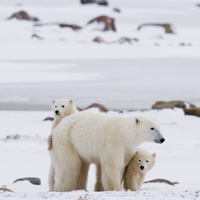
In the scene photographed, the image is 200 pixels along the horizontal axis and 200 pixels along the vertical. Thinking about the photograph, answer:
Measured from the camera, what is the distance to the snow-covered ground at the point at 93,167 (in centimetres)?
365

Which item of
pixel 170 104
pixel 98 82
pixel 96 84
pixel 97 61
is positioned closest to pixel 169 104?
pixel 170 104

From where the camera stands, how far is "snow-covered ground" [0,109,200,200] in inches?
144

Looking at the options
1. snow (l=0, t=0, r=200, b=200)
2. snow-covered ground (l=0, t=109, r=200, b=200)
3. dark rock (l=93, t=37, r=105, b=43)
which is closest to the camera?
snow-covered ground (l=0, t=109, r=200, b=200)

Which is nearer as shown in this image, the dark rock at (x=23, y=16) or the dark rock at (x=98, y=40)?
the dark rock at (x=98, y=40)

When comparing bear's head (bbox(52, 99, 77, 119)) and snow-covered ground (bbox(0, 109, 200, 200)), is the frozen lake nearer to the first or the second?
snow-covered ground (bbox(0, 109, 200, 200))

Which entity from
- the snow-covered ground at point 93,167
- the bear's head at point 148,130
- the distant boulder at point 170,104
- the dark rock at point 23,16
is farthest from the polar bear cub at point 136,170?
the dark rock at point 23,16

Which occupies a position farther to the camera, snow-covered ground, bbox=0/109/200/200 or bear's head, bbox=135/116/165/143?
bear's head, bbox=135/116/165/143

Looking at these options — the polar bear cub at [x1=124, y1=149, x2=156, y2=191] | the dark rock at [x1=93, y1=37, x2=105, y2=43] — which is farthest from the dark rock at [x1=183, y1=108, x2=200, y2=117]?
the dark rock at [x1=93, y1=37, x2=105, y2=43]

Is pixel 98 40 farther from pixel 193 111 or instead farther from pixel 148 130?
pixel 148 130

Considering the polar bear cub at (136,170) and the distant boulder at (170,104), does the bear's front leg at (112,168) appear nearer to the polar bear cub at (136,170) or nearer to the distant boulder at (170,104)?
the polar bear cub at (136,170)

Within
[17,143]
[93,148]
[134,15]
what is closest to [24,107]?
[17,143]

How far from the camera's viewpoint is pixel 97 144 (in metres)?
4.23

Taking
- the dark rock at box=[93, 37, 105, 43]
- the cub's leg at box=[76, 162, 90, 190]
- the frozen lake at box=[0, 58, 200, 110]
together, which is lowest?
the frozen lake at box=[0, 58, 200, 110]

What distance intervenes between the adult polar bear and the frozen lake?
5522 millimetres
